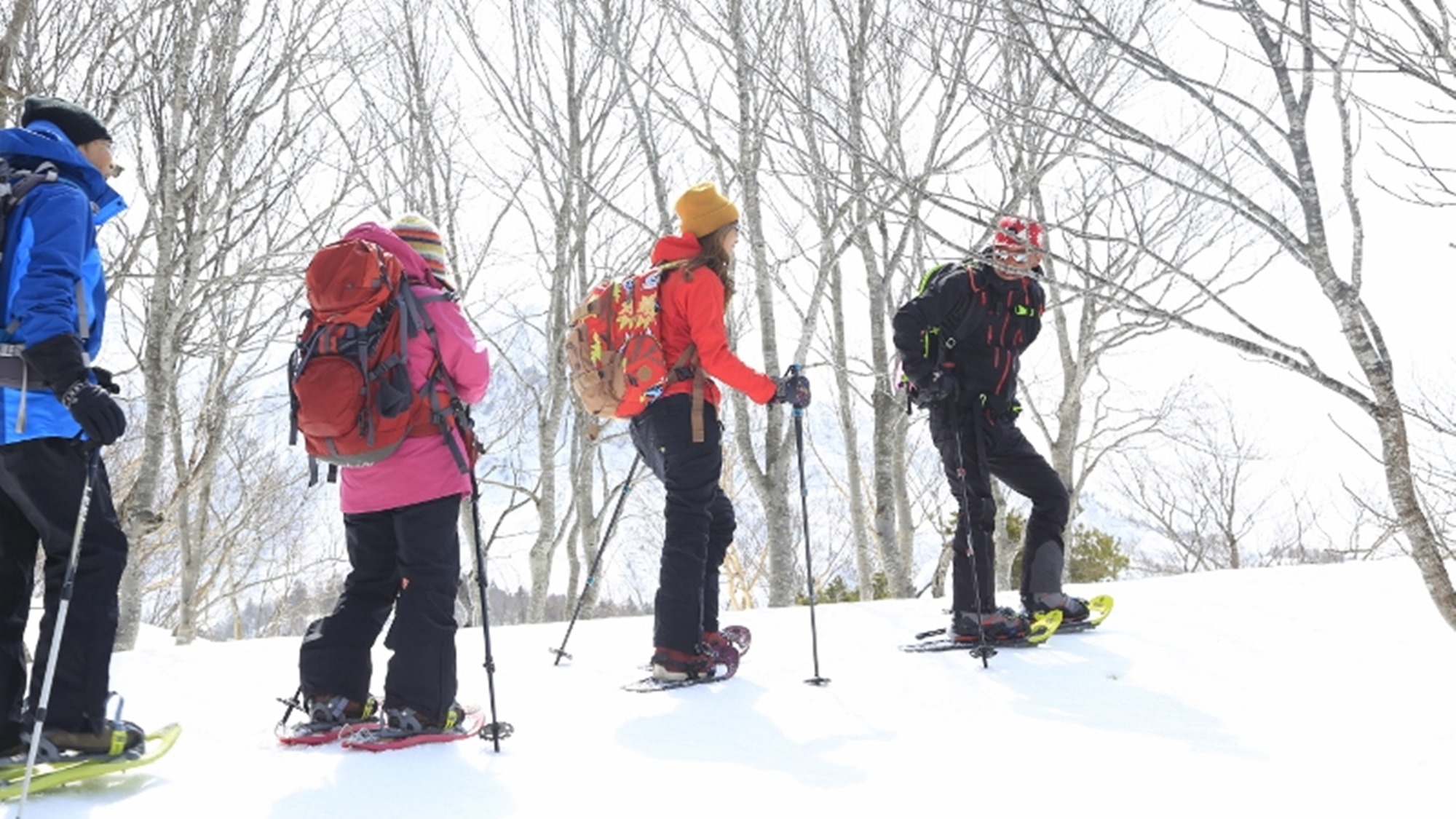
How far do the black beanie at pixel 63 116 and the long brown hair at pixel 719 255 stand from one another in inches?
82.3

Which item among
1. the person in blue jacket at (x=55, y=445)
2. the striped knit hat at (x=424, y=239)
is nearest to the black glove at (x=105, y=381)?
the person in blue jacket at (x=55, y=445)

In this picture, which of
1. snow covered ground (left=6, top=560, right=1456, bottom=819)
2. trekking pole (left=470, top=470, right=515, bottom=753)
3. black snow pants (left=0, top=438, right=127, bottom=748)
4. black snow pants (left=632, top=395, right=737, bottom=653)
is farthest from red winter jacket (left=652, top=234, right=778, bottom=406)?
black snow pants (left=0, top=438, right=127, bottom=748)

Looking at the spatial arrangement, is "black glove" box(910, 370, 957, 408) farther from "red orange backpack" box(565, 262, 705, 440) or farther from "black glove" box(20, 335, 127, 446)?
"black glove" box(20, 335, 127, 446)

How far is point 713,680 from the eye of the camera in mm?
4184

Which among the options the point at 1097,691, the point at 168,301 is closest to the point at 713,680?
the point at 1097,691

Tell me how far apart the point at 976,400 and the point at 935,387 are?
27cm

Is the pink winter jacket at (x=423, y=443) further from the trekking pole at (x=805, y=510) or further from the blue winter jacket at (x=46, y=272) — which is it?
the trekking pole at (x=805, y=510)

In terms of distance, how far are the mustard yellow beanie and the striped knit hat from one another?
1.04 meters

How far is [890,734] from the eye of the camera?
10.7ft

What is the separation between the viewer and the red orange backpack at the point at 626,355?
13.1ft

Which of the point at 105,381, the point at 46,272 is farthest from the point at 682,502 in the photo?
the point at 46,272

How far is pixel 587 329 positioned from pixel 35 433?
1959 mm

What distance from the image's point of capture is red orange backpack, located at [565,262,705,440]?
399cm

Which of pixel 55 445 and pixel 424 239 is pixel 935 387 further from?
pixel 55 445
